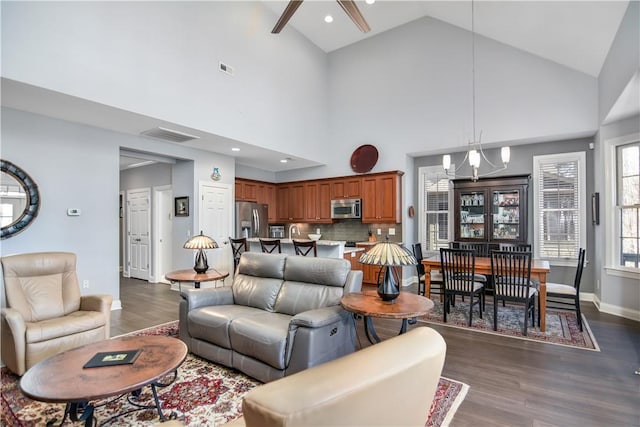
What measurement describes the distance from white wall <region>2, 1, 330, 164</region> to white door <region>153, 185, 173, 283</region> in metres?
2.82

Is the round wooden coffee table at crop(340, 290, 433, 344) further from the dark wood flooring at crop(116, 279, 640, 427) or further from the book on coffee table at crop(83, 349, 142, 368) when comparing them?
the book on coffee table at crop(83, 349, 142, 368)

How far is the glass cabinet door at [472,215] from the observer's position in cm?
596

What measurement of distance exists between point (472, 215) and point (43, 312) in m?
6.41

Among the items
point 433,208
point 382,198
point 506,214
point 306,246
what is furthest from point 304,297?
point 433,208

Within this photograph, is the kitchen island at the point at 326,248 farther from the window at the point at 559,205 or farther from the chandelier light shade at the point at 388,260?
the window at the point at 559,205

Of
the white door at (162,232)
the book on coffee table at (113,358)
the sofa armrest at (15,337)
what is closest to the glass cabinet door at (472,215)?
the book on coffee table at (113,358)

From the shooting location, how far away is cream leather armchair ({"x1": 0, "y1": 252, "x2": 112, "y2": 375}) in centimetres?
272

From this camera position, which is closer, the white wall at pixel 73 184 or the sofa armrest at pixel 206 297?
the sofa armrest at pixel 206 297

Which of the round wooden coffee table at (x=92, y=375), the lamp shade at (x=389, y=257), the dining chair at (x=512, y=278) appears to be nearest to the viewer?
the round wooden coffee table at (x=92, y=375)

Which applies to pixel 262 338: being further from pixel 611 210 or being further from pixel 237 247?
pixel 611 210

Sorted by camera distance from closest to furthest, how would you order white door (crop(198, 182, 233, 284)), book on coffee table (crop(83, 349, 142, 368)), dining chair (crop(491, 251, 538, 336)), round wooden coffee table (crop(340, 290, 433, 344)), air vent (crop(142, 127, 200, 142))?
1. book on coffee table (crop(83, 349, 142, 368))
2. round wooden coffee table (crop(340, 290, 433, 344))
3. dining chair (crop(491, 251, 538, 336))
4. air vent (crop(142, 127, 200, 142))
5. white door (crop(198, 182, 233, 284))

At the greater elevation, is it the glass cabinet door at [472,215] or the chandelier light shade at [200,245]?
the glass cabinet door at [472,215]

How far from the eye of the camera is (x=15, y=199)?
3910 mm

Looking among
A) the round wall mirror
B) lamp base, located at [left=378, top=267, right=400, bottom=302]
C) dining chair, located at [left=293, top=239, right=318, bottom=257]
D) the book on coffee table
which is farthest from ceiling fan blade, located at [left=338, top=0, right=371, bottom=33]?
the round wall mirror
